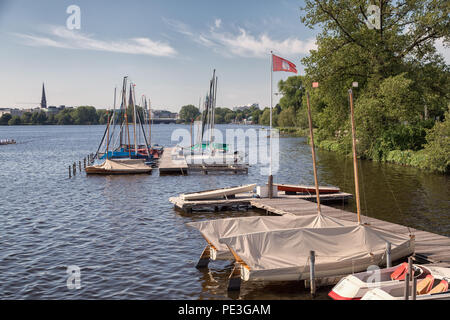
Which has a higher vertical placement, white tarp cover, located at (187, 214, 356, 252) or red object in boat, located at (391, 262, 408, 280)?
white tarp cover, located at (187, 214, 356, 252)

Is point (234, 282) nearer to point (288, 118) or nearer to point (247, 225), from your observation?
point (247, 225)

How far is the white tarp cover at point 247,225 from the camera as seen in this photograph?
17.9m

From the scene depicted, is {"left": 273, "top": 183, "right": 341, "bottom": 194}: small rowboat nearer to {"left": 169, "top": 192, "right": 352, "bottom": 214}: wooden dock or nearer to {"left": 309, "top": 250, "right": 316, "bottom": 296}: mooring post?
{"left": 169, "top": 192, "right": 352, "bottom": 214}: wooden dock

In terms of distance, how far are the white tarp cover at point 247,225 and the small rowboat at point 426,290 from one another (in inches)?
189

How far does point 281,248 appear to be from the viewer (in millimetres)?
16297

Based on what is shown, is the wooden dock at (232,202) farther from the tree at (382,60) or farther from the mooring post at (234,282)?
the tree at (382,60)

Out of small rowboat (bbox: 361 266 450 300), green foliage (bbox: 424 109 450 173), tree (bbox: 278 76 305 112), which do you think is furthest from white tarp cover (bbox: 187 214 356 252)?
tree (bbox: 278 76 305 112)

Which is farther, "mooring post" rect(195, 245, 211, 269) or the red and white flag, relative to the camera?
the red and white flag

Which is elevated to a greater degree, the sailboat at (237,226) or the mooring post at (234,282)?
the sailboat at (237,226)

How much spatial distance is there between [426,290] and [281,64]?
54.8 feet

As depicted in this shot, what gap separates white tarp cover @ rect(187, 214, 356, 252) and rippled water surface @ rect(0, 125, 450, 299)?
1.84 metres

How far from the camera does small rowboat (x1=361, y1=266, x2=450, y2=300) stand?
510 inches

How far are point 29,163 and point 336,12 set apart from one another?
49.6 meters

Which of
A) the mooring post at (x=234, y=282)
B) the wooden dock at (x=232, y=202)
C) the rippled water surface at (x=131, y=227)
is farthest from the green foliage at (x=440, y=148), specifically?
the mooring post at (x=234, y=282)
